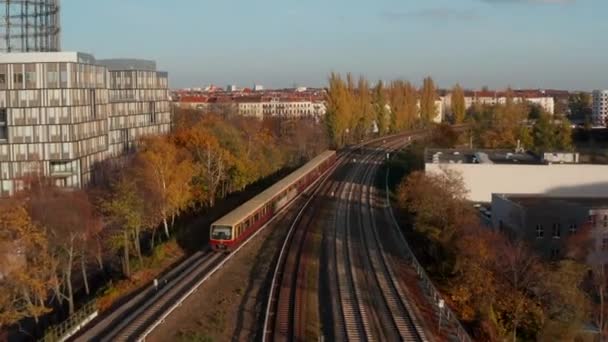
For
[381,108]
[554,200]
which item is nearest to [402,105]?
[381,108]

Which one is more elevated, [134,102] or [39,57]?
[39,57]

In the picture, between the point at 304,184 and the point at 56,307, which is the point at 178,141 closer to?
the point at 304,184

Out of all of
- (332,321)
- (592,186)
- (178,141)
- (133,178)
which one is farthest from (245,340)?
(592,186)

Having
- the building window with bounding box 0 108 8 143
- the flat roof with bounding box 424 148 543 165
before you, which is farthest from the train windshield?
the flat roof with bounding box 424 148 543 165

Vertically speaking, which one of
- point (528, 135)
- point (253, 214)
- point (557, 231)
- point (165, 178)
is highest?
point (528, 135)

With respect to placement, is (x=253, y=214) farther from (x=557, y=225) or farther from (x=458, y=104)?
(x=458, y=104)
